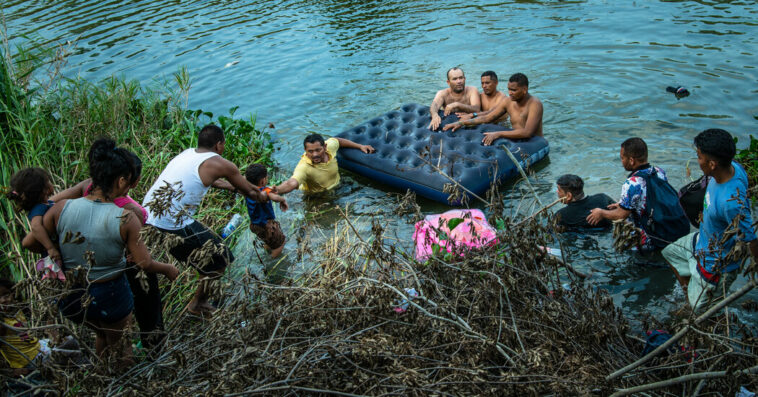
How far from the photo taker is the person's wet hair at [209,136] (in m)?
4.99

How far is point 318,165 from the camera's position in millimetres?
7262

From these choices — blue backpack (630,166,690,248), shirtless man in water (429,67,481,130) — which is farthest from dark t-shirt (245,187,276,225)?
blue backpack (630,166,690,248)

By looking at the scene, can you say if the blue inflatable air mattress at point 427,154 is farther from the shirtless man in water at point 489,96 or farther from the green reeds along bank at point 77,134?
the green reeds along bank at point 77,134

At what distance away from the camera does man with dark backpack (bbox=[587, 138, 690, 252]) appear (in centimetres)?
491

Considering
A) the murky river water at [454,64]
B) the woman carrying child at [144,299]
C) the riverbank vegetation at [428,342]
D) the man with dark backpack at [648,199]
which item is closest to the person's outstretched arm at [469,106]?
the murky river water at [454,64]

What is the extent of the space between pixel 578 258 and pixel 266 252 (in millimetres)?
3368

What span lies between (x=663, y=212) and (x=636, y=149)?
63 cm

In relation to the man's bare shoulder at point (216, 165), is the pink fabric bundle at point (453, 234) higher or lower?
lower

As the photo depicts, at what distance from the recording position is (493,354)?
335 cm

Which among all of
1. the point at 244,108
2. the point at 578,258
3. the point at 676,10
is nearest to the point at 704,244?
the point at 578,258

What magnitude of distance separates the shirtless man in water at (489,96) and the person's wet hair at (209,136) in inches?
155

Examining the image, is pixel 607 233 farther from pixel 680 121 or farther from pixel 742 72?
pixel 742 72

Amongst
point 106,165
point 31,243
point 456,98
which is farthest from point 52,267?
point 456,98

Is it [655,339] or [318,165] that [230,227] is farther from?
[655,339]
